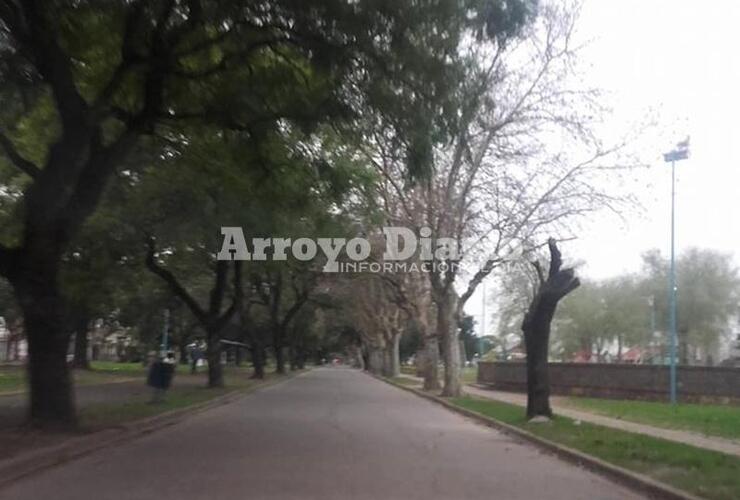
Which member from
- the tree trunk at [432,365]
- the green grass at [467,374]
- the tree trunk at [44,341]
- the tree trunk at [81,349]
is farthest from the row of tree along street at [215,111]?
the green grass at [467,374]

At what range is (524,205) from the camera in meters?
29.5

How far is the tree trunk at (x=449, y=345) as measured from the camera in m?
34.7

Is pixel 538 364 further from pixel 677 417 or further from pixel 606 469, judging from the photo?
pixel 606 469

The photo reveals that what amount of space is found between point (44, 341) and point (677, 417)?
50.9 feet

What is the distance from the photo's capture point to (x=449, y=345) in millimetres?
34500

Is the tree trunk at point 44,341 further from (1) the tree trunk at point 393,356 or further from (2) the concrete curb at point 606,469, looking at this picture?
(1) the tree trunk at point 393,356

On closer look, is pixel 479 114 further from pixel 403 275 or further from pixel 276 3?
pixel 403 275

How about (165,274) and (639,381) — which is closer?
(165,274)

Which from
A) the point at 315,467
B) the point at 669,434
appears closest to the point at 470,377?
the point at 669,434

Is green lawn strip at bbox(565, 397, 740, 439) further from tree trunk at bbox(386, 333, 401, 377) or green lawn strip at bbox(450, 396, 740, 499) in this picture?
tree trunk at bbox(386, 333, 401, 377)

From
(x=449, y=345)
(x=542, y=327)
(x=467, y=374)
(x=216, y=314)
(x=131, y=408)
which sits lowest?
(x=131, y=408)

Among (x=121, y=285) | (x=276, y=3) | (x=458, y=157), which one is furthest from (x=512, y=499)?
(x=121, y=285)

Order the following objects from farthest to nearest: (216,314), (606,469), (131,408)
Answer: (216,314) → (131,408) → (606,469)

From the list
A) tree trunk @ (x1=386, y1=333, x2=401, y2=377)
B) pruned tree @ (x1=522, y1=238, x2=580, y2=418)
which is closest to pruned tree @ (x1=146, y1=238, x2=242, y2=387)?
pruned tree @ (x1=522, y1=238, x2=580, y2=418)
